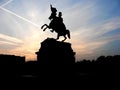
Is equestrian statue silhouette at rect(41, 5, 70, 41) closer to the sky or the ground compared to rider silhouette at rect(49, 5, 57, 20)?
closer to the ground

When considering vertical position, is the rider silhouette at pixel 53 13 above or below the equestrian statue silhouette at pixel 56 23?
above

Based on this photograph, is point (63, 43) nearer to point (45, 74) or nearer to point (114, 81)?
Result: point (45, 74)

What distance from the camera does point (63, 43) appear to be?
1524 cm

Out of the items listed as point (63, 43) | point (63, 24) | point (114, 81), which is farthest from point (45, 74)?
point (114, 81)

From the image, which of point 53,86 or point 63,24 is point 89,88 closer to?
point 53,86

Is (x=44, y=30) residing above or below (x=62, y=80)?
above

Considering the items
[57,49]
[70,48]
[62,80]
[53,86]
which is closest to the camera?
[53,86]

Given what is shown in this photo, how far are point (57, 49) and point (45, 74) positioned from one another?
2.02 m

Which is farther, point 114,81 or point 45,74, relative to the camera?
point 114,81

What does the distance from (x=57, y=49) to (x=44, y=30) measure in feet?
5.71

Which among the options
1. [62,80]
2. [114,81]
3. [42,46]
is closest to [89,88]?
[62,80]

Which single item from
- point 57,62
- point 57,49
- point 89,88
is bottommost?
point 89,88

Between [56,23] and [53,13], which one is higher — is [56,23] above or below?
below

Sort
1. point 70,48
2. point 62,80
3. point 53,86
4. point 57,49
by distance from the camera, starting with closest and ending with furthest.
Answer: point 53,86
point 62,80
point 57,49
point 70,48
